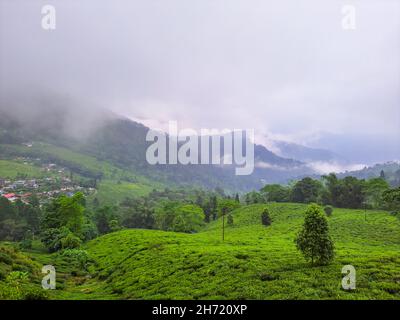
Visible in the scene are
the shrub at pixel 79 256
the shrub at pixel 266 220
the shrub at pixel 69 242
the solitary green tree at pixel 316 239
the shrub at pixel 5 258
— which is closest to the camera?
the solitary green tree at pixel 316 239

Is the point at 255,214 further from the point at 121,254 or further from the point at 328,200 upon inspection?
the point at 121,254

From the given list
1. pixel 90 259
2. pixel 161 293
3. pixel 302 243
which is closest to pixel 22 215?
pixel 90 259

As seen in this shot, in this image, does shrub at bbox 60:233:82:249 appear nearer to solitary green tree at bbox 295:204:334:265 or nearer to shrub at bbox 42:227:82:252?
shrub at bbox 42:227:82:252

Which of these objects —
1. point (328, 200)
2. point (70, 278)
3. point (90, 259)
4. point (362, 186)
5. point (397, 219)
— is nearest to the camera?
point (70, 278)

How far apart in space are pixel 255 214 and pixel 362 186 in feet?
144

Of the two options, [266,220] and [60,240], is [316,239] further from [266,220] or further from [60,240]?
[266,220]

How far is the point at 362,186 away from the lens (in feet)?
343

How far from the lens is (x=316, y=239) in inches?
982

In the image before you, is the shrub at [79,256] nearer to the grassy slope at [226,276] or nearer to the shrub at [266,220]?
the grassy slope at [226,276]

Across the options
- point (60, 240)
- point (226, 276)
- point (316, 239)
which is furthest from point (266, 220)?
point (226, 276)

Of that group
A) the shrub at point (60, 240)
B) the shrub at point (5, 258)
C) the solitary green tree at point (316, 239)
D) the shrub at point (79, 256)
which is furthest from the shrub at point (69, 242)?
the solitary green tree at point (316, 239)

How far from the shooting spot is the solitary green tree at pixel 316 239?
24.8m
